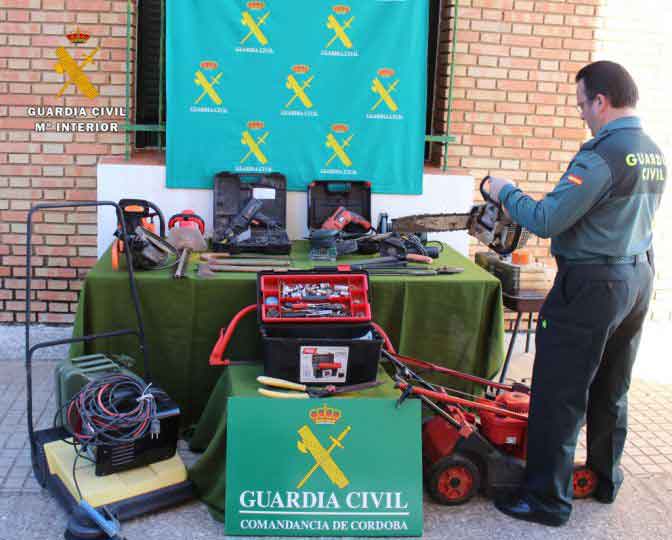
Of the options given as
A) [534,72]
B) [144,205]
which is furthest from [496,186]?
[534,72]

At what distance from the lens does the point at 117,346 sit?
4.70 metres

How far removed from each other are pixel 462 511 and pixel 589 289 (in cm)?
134

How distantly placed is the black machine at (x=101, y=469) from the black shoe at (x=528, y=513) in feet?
5.30

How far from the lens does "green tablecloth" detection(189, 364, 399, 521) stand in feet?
12.9

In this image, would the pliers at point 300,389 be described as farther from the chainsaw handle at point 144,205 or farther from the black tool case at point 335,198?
the black tool case at point 335,198

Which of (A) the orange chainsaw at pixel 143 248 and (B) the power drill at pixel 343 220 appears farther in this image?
(B) the power drill at pixel 343 220

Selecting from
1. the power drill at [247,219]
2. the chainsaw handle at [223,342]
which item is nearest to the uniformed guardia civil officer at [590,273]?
the chainsaw handle at [223,342]

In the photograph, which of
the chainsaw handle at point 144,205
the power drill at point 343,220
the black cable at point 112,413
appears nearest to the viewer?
the black cable at point 112,413

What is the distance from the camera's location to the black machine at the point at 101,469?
143 inches

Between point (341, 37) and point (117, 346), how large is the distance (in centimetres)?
274

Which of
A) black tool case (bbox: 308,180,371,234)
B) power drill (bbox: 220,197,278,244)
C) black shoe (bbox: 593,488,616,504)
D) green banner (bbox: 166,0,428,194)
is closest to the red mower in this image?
black shoe (bbox: 593,488,616,504)

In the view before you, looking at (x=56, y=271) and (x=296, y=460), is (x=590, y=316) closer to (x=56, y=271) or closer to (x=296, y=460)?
(x=296, y=460)

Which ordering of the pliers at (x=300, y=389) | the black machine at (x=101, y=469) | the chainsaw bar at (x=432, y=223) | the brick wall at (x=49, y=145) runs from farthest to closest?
the brick wall at (x=49, y=145), the chainsaw bar at (x=432, y=223), the pliers at (x=300, y=389), the black machine at (x=101, y=469)

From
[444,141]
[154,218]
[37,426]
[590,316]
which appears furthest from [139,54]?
[590,316]
